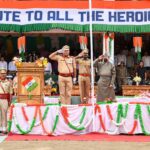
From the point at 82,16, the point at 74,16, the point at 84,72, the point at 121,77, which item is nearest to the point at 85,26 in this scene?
the point at 82,16

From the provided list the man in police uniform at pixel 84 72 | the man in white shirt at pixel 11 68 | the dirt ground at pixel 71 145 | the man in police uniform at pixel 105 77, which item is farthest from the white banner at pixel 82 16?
the dirt ground at pixel 71 145

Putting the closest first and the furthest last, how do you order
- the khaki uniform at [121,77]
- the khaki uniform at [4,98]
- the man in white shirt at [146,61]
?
the khaki uniform at [4,98] < the khaki uniform at [121,77] < the man in white shirt at [146,61]

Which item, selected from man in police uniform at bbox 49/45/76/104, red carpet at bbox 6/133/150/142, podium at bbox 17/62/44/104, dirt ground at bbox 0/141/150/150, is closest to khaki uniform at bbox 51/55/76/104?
man in police uniform at bbox 49/45/76/104

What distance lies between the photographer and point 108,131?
12070mm

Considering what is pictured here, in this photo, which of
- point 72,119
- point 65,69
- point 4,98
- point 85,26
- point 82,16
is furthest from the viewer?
point 82,16

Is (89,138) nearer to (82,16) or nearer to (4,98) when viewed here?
(4,98)

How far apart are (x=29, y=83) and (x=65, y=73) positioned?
1229mm

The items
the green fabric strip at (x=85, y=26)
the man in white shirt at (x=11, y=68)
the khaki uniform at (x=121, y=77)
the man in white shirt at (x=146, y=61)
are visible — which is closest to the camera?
the green fabric strip at (x=85, y=26)

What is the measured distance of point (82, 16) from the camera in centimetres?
1858

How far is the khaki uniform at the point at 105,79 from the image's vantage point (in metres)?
13.8

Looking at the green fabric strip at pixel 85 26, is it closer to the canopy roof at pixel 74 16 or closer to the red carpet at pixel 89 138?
the canopy roof at pixel 74 16

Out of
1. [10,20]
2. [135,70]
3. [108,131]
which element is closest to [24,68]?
[108,131]

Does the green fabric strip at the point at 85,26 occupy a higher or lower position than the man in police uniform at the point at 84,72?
higher

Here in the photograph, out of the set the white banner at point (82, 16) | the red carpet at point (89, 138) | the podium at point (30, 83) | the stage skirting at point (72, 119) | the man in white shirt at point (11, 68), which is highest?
the white banner at point (82, 16)
